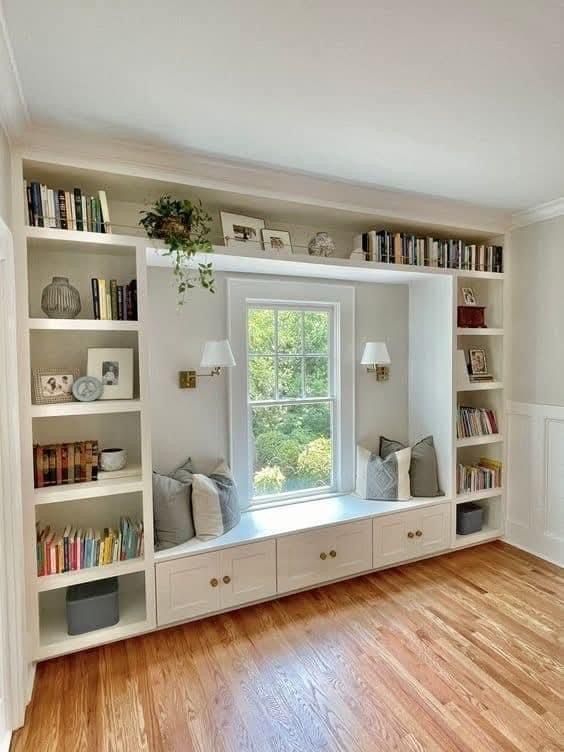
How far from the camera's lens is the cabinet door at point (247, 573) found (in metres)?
2.39

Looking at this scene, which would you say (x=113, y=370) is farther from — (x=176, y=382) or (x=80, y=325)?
(x=176, y=382)

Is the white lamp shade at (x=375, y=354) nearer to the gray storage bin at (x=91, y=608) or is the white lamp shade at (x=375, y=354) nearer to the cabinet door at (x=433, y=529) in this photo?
the cabinet door at (x=433, y=529)

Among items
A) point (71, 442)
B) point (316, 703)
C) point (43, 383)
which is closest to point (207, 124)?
point (43, 383)

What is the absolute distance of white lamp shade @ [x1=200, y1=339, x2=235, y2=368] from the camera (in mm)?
2467

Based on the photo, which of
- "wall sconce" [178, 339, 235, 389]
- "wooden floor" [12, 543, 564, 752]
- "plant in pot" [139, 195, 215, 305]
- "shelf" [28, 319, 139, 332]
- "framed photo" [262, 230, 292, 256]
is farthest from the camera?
"framed photo" [262, 230, 292, 256]

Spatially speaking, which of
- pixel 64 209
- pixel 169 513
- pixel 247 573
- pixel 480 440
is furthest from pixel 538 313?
pixel 64 209

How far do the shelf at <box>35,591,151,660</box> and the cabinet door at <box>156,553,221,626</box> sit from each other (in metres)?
0.12

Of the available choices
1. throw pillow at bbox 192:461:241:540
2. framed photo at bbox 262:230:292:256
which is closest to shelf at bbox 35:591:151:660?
throw pillow at bbox 192:461:241:540

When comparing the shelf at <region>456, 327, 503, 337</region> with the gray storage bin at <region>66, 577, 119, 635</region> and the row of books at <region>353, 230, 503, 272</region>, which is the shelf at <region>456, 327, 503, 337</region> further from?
the gray storage bin at <region>66, 577, 119, 635</region>

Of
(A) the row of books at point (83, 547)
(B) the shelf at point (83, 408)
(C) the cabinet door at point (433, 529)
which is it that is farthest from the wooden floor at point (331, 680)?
(B) the shelf at point (83, 408)

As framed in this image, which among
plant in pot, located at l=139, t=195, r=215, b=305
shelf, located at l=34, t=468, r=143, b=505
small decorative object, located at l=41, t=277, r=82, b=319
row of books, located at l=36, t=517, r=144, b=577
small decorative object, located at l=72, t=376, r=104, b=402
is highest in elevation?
plant in pot, located at l=139, t=195, r=215, b=305

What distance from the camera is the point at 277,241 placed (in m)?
2.61

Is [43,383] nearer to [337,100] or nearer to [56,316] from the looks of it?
[56,316]

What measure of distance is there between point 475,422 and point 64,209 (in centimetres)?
310
